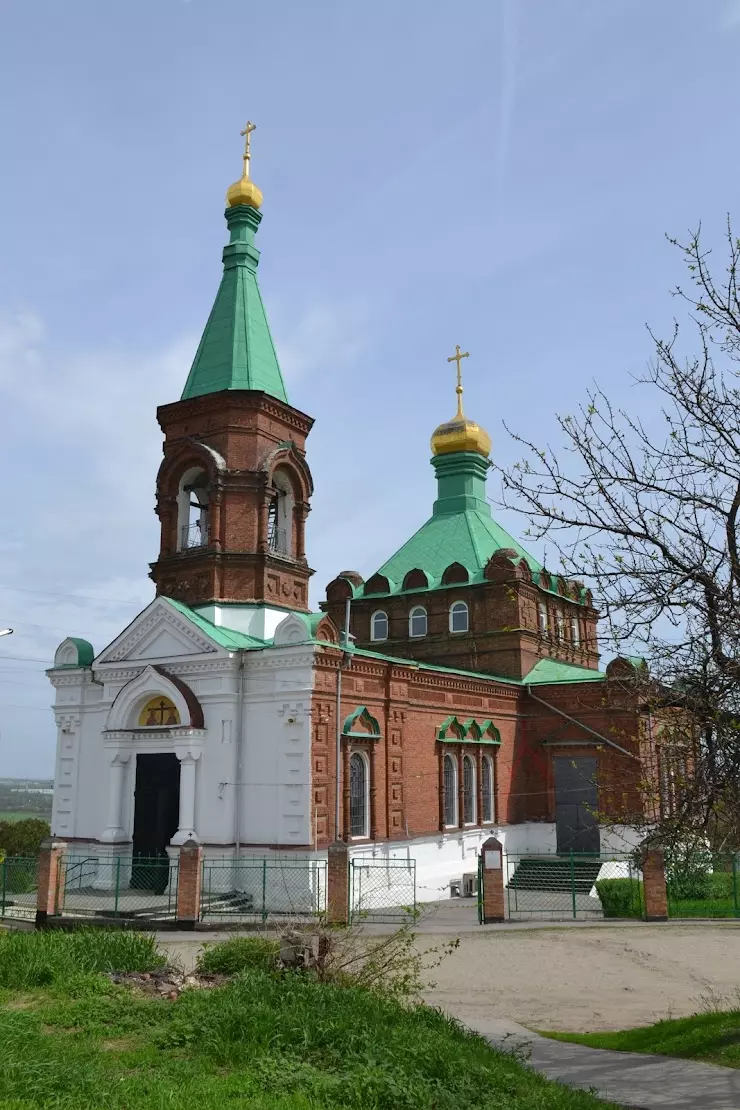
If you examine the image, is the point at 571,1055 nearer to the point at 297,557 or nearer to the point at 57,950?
the point at 57,950

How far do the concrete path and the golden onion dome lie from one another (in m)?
24.4

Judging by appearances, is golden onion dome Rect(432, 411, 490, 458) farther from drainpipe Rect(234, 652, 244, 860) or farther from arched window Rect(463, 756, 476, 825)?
drainpipe Rect(234, 652, 244, 860)

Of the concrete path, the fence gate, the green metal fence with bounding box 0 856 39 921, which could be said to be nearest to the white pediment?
the green metal fence with bounding box 0 856 39 921

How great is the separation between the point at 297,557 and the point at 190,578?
2539 mm

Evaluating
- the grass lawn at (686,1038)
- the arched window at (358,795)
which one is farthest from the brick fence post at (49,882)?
the grass lawn at (686,1038)

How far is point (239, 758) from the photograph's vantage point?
60.0 feet

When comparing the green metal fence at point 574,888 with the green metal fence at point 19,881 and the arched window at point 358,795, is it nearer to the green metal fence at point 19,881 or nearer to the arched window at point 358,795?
the arched window at point 358,795

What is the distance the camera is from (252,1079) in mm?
6316

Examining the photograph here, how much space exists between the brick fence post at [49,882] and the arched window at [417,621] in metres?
14.2

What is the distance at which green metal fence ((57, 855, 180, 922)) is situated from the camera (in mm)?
16359

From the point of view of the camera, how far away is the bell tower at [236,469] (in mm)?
20562

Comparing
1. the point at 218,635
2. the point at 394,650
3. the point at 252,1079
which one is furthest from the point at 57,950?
the point at 394,650

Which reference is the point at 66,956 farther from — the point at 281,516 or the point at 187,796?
the point at 281,516

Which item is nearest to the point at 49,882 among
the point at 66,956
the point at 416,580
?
the point at 66,956
